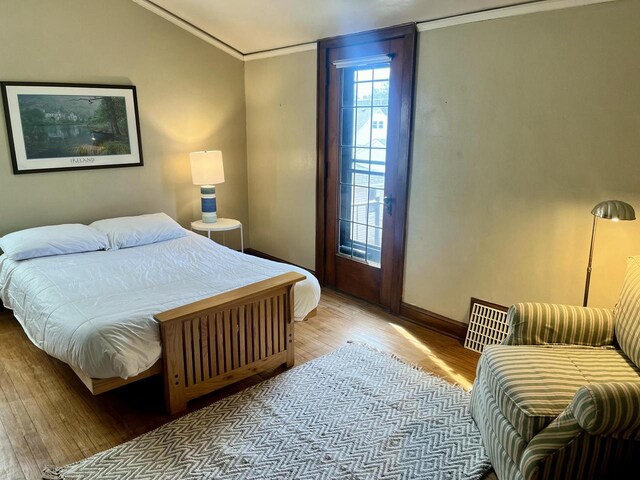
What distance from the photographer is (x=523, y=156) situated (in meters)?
2.82

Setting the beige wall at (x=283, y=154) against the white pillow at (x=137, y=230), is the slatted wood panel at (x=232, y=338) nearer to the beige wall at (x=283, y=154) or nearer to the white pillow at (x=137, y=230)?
the white pillow at (x=137, y=230)

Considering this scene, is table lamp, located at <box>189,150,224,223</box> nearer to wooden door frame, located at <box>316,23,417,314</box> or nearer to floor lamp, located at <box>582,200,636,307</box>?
wooden door frame, located at <box>316,23,417,314</box>

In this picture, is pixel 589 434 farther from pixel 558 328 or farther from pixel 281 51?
pixel 281 51

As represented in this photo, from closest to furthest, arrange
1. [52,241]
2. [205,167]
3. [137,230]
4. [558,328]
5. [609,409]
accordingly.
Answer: [609,409], [558,328], [52,241], [137,230], [205,167]

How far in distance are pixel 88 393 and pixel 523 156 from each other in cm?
287

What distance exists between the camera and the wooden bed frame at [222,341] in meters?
2.35

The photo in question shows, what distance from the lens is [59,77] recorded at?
12.1 feet

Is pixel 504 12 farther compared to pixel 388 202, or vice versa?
pixel 388 202

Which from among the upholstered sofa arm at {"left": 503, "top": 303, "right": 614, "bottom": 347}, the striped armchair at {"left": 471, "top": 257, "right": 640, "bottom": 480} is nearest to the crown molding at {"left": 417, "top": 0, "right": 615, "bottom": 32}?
the striped armchair at {"left": 471, "top": 257, "right": 640, "bottom": 480}

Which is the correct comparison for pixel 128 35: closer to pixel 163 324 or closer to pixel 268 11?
pixel 268 11

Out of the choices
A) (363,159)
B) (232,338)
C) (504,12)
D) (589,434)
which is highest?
(504,12)

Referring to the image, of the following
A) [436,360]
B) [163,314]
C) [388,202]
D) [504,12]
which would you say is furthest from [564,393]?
[504,12]

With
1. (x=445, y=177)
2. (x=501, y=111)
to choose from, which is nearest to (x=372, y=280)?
(x=445, y=177)

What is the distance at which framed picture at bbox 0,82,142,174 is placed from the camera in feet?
11.7
